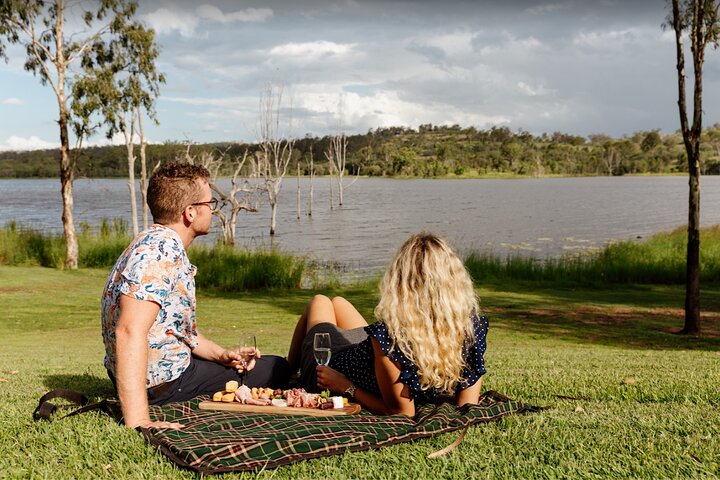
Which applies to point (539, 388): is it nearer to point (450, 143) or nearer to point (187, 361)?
point (187, 361)

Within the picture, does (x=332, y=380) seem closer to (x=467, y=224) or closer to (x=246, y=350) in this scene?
(x=246, y=350)

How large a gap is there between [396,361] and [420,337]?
0.63 feet

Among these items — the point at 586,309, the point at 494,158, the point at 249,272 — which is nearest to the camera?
the point at 586,309

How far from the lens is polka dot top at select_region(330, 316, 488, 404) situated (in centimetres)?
344

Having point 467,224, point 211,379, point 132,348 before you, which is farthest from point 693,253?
point 467,224

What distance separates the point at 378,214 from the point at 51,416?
5239cm

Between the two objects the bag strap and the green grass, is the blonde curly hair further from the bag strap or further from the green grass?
the bag strap

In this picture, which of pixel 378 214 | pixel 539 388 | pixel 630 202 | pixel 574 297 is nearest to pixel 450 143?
pixel 630 202

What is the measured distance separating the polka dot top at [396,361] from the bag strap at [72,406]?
Answer: 1.22 metres

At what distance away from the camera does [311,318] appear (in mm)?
4324

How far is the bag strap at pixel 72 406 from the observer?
12.0 feet

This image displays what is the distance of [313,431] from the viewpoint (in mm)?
3174

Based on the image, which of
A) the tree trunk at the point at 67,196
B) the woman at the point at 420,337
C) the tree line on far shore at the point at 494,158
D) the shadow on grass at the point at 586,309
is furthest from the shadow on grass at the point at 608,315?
the tree line on far shore at the point at 494,158

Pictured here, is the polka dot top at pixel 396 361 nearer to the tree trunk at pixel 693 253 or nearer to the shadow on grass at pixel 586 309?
the shadow on grass at pixel 586 309
